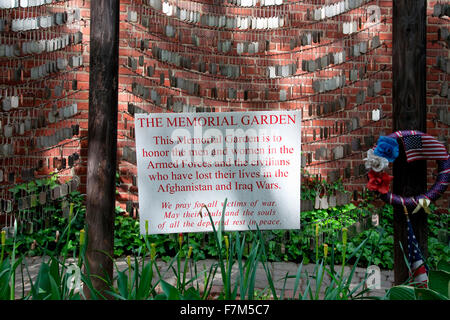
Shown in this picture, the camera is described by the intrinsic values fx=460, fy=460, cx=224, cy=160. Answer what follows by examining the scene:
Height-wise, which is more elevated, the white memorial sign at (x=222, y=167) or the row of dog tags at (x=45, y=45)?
the row of dog tags at (x=45, y=45)

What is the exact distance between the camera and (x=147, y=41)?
14.2 ft

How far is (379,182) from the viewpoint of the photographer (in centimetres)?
226

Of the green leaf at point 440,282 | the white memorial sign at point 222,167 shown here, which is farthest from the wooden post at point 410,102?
the green leaf at point 440,282

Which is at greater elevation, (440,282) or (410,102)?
(410,102)

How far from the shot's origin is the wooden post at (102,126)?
2.24 meters

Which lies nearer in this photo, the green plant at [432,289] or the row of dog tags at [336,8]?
the green plant at [432,289]

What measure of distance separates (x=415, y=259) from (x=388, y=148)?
1.76 feet

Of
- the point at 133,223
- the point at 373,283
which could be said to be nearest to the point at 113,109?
the point at 373,283

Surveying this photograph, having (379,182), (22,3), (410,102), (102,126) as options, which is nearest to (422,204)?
(379,182)

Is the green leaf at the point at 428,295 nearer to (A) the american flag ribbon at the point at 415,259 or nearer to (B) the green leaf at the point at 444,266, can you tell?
(B) the green leaf at the point at 444,266

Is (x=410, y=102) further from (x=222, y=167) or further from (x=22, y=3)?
(x=22, y=3)

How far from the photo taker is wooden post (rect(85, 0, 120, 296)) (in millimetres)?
2244

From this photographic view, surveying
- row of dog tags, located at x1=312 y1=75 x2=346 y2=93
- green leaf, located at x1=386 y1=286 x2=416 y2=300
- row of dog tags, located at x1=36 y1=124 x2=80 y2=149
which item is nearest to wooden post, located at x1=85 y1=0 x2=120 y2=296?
green leaf, located at x1=386 y1=286 x2=416 y2=300

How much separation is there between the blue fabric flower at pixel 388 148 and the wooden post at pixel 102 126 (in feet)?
4.30
